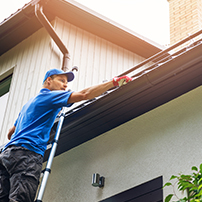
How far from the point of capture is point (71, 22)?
8.54 metres

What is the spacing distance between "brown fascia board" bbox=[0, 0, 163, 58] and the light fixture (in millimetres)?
3695

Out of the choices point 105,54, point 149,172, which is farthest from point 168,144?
point 105,54

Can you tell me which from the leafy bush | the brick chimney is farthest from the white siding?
the brick chimney

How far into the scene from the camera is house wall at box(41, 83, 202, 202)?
482cm

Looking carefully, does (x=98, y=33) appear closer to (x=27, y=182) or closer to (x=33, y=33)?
(x=33, y=33)

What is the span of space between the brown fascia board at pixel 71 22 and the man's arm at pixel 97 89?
3.64m

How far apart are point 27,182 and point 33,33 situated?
477 cm

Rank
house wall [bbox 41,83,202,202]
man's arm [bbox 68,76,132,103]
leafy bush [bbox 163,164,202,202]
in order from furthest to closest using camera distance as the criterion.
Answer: house wall [bbox 41,83,202,202]
man's arm [bbox 68,76,132,103]
leafy bush [bbox 163,164,202,202]

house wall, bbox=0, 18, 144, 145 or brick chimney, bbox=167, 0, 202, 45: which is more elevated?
brick chimney, bbox=167, 0, 202, 45

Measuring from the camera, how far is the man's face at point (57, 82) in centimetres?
536

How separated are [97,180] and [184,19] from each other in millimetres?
7042

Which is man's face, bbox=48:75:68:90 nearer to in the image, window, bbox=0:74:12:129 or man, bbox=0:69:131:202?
man, bbox=0:69:131:202

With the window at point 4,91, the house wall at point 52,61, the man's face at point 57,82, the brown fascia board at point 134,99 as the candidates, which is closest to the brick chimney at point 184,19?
the house wall at point 52,61

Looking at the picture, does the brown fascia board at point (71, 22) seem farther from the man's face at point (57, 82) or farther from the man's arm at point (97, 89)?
the man's arm at point (97, 89)
